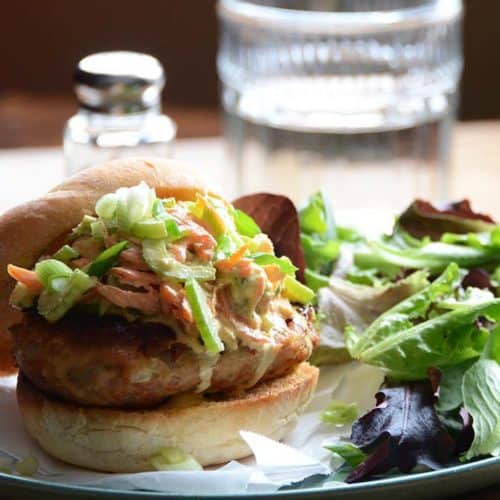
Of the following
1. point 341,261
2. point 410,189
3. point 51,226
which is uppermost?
point 51,226

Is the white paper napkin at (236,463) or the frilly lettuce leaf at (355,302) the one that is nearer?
the white paper napkin at (236,463)

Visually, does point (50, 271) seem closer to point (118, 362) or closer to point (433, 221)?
point (118, 362)

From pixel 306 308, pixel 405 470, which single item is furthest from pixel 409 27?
pixel 405 470

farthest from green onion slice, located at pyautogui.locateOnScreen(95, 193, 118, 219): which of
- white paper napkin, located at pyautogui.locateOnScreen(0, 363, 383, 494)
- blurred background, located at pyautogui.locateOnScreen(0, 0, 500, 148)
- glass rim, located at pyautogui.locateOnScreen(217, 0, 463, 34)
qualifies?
blurred background, located at pyautogui.locateOnScreen(0, 0, 500, 148)

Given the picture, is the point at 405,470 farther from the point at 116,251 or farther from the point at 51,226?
the point at 51,226

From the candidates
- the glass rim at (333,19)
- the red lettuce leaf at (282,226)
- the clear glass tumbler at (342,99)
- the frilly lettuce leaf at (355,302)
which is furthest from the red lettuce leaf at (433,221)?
the glass rim at (333,19)

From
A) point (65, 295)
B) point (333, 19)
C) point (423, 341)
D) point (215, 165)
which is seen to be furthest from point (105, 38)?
point (65, 295)

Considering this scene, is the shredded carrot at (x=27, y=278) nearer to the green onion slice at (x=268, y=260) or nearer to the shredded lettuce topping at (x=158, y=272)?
the shredded lettuce topping at (x=158, y=272)
